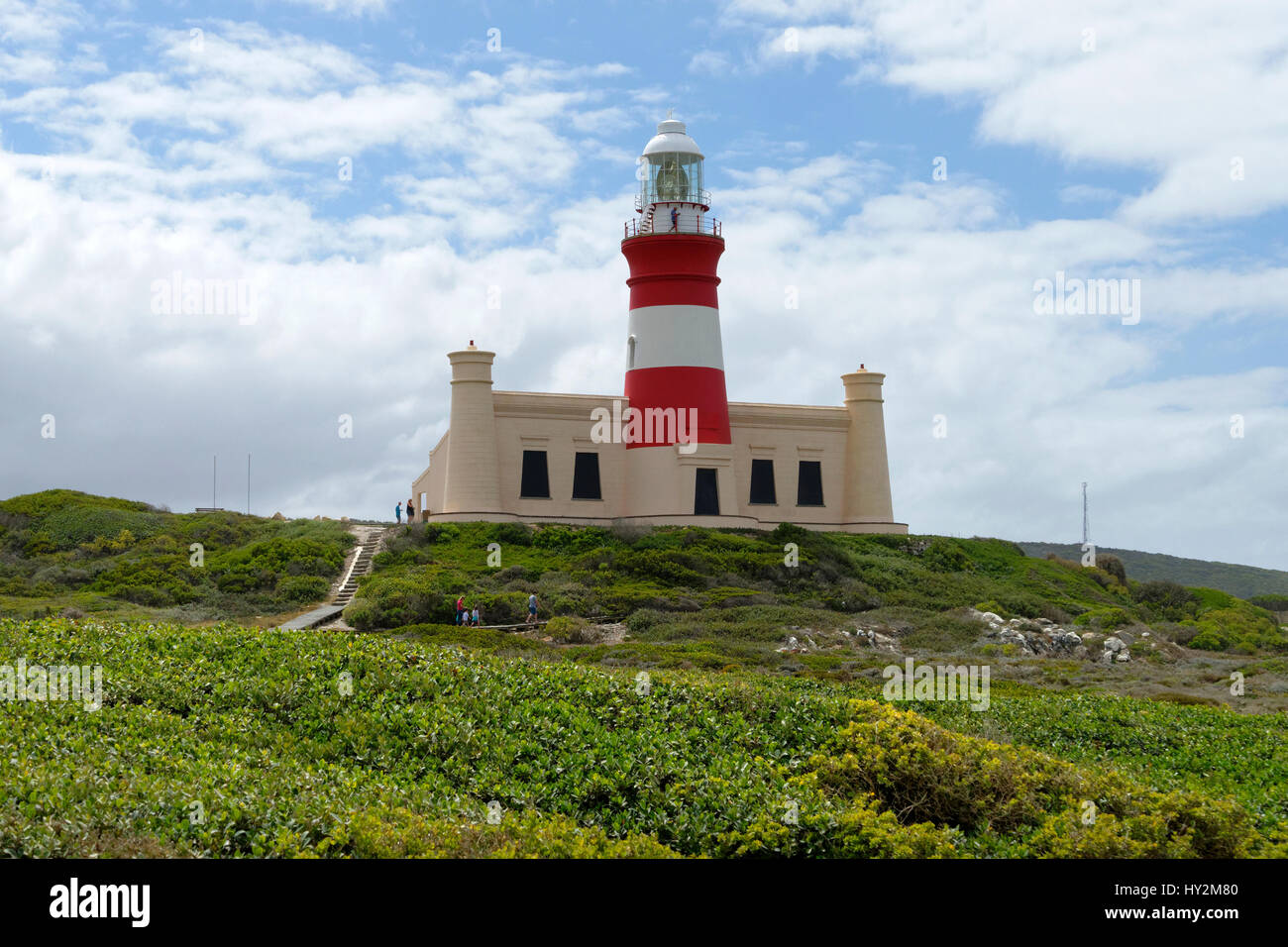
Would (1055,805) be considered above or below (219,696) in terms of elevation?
below

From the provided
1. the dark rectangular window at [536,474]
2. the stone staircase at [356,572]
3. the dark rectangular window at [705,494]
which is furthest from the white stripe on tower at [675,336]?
the stone staircase at [356,572]

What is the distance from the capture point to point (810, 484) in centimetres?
4400

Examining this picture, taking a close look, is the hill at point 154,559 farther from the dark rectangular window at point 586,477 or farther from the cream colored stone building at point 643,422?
the dark rectangular window at point 586,477

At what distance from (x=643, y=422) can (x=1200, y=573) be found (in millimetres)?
76038

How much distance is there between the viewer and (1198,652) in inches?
1314

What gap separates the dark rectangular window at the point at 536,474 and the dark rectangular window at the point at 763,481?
23.8ft

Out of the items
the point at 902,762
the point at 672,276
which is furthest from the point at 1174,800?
the point at 672,276

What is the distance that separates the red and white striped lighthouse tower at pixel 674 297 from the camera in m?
39.7

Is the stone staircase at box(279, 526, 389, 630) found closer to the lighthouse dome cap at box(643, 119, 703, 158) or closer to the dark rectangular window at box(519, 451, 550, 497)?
the dark rectangular window at box(519, 451, 550, 497)

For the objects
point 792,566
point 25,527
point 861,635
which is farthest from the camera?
point 25,527

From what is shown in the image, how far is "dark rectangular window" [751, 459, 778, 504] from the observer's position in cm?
4319

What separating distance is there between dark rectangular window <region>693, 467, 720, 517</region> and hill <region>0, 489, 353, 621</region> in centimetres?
1121
